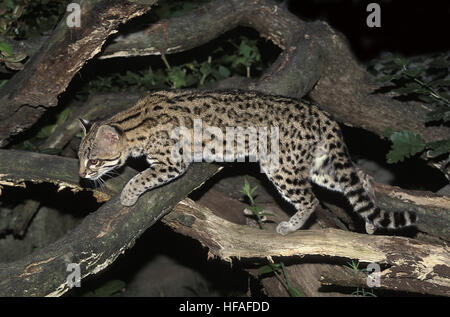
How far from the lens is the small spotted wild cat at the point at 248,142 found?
4.32m

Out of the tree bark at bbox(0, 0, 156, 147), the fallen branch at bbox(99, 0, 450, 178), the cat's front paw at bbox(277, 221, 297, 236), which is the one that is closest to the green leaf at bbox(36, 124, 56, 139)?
the tree bark at bbox(0, 0, 156, 147)

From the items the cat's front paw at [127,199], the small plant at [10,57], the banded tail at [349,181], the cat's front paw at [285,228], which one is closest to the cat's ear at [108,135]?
the cat's front paw at [127,199]

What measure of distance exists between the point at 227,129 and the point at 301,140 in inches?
28.6

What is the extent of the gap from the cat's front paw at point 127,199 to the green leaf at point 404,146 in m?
2.63

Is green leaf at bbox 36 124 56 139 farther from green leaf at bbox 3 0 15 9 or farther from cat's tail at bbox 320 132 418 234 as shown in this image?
cat's tail at bbox 320 132 418 234

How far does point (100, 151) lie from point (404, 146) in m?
3.16

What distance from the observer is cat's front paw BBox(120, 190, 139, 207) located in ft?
12.9

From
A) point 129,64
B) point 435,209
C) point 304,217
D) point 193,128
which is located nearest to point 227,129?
point 193,128

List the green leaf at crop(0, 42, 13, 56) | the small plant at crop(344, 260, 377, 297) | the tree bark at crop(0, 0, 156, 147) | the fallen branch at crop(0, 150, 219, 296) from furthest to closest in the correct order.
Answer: the green leaf at crop(0, 42, 13, 56) < the small plant at crop(344, 260, 377, 297) < the tree bark at crop(0, 0, 156, 147) < the fallen branch at crop(0, 150, 219, 296)

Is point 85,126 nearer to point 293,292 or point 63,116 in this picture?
point 63,116

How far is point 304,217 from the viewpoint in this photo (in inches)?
181

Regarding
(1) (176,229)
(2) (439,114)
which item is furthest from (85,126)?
(2) (439,114)

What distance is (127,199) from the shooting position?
395cm

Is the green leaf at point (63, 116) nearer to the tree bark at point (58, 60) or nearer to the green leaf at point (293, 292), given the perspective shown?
the tree bark at point (58, 60)
